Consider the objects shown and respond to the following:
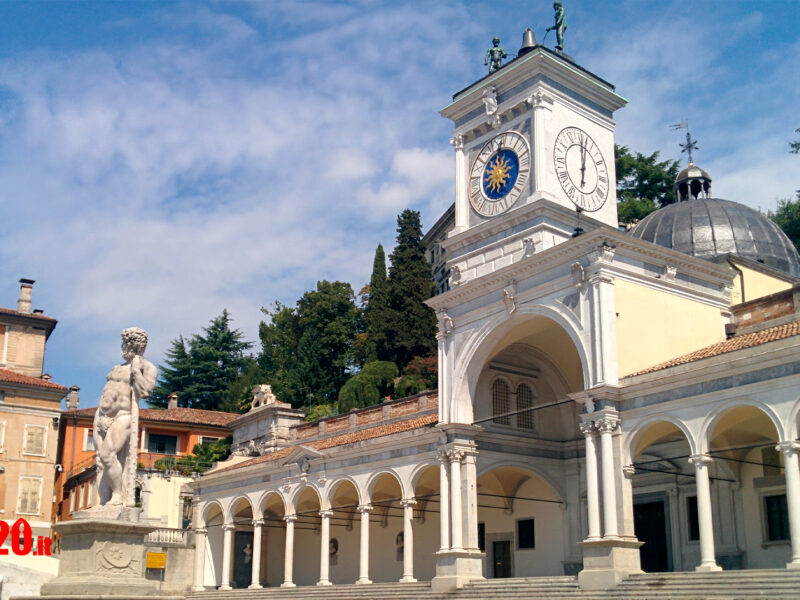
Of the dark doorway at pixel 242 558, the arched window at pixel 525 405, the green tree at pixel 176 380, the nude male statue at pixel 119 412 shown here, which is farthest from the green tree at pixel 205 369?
the nude male statue at pixel 119 412

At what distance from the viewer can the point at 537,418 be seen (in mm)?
28406

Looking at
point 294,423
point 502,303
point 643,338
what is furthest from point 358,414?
point 643,338

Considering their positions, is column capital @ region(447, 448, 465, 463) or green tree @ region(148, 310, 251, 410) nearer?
column capital @ region(447, 448, 465, 463)

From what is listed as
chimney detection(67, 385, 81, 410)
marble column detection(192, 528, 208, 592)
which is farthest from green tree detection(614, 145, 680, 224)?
chimney detection(67, 385, 81, 410)

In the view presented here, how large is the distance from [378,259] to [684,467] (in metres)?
30.0

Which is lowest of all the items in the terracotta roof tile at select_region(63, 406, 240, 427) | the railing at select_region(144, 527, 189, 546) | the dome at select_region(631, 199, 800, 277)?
the railing at select_region(144, 527, 189, 546)

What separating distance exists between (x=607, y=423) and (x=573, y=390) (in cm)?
737

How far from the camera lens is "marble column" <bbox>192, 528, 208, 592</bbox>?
125 feet

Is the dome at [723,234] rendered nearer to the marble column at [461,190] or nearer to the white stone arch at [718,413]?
the marble column at [461,190]

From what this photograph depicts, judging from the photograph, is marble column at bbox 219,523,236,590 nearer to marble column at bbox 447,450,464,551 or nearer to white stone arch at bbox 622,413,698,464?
marble column at bbox 447,450,464,551

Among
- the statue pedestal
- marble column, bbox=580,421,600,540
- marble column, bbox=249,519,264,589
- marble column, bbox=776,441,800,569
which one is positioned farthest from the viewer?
marble column, bbox=249,519,264,589

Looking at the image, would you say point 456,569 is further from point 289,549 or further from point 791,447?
point 289,549

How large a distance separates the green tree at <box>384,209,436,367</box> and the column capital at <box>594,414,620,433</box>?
22.4 metres

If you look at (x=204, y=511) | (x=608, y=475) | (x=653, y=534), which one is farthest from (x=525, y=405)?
(x=204, y=511)
